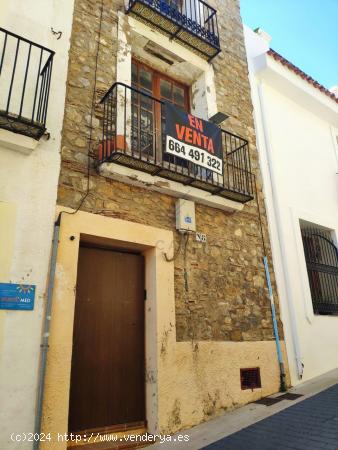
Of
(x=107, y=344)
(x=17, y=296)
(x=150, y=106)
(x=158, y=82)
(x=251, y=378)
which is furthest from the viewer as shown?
(x=158, y=82)

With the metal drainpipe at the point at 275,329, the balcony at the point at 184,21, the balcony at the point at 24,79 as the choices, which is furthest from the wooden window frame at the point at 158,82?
the metal drainpipe at the point at 275,329

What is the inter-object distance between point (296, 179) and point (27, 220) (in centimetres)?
566

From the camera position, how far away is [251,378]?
5031mm

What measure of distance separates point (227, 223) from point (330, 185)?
4.00 m

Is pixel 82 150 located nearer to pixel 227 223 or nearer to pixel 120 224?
pixel 120 224

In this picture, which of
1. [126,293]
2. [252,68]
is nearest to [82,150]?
[126,293]

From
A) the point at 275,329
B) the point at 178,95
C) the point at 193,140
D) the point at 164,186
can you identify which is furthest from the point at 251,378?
the point at 178,95

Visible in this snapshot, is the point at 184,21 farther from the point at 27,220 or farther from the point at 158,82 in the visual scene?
the point at 27,220

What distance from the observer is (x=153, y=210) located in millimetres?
4891

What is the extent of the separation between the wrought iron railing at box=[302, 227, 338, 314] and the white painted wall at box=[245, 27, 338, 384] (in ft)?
0.90

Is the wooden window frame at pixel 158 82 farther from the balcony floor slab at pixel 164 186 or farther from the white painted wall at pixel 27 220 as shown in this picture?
the balcony floor slab at pixel 164 186

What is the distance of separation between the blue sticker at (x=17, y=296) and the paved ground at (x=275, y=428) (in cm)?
206

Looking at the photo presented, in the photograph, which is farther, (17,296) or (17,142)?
(17,142)

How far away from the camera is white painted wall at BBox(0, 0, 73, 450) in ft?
10.5
